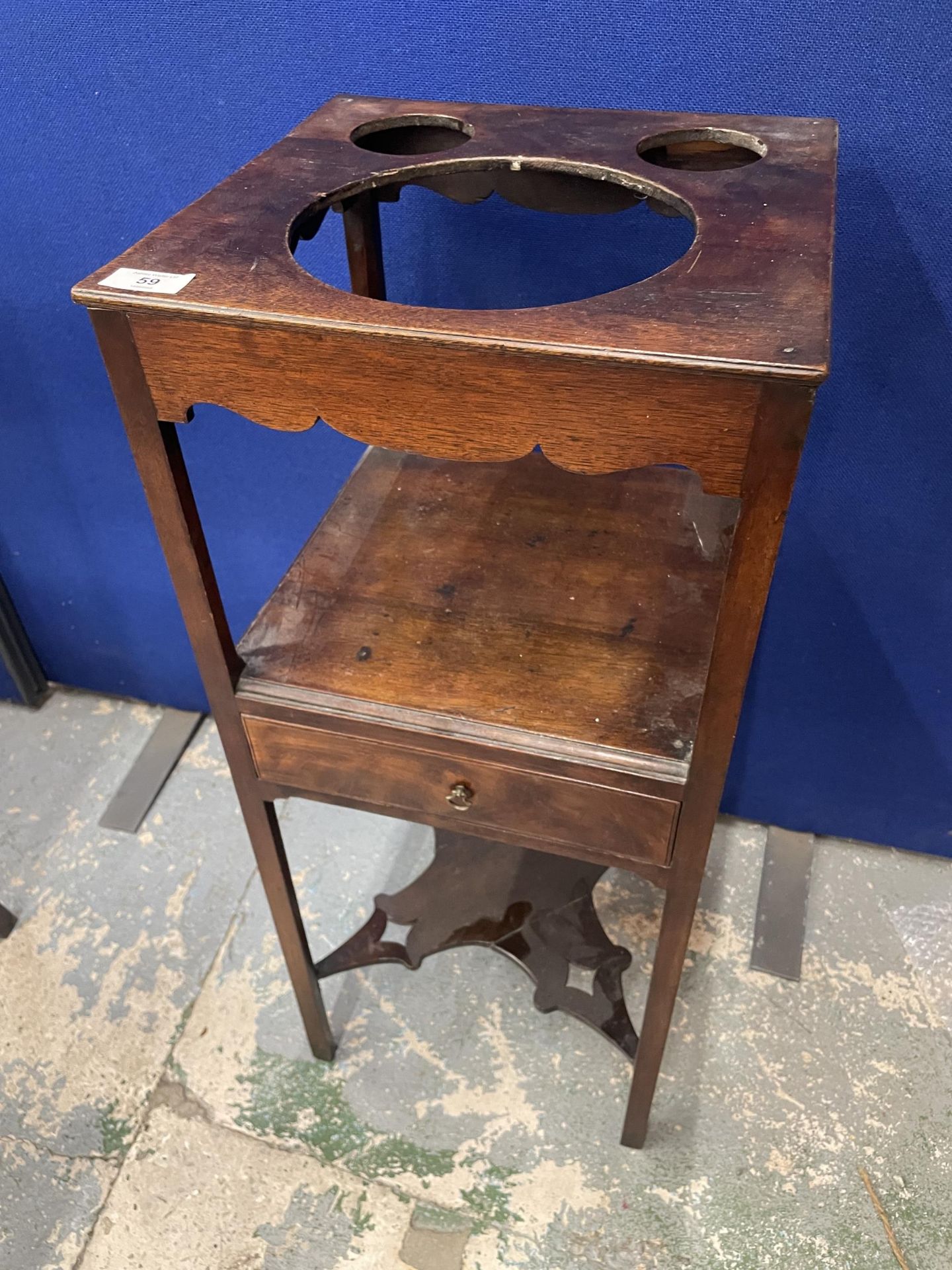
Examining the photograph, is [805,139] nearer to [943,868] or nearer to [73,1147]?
[943,868]

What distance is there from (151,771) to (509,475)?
36.1 inches

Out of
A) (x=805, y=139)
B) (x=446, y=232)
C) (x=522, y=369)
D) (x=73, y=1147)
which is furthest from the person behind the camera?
(x=73, y=1147)

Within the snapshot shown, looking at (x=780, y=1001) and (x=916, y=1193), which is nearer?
(x=916, y=1193)

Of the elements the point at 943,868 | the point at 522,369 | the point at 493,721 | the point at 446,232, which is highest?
the point at 522,369

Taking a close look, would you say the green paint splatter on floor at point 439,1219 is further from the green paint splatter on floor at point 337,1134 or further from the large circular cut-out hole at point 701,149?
the large circular cut-out hole at point 701,149

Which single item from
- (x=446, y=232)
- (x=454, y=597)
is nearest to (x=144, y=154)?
(x=446, y=232)

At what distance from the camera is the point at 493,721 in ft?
2.56

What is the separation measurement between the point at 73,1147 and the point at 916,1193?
103cm

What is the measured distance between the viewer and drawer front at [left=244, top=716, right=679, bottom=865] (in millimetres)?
786

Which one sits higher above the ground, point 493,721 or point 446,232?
point 446,232

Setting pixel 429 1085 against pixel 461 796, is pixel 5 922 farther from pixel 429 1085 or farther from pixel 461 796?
pixel 461 796

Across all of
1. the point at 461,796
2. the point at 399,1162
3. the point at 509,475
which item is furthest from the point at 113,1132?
the point at 509,475

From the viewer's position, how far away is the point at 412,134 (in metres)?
0.90

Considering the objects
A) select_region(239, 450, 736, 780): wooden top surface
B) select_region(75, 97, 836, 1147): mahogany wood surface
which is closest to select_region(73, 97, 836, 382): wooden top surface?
select_region(75, 97, 836, 1147): mahogany wood surface
